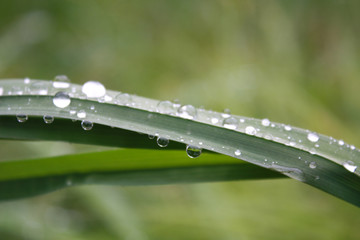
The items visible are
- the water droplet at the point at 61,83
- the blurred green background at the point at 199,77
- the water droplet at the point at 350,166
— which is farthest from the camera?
the blurred green background at the point at 199,77

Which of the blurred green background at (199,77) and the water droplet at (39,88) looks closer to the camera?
the water droplet at (39,88)

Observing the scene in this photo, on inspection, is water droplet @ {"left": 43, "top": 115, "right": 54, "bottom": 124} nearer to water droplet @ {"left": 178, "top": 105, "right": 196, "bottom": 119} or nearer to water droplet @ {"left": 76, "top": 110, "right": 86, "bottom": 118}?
water droplet @ {"left": 76, "top": 110, "right": 86, "bottom": 118}

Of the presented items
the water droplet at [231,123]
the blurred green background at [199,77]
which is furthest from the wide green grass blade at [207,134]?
the blurred green background at [199,77]

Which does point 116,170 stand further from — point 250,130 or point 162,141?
point 250,130

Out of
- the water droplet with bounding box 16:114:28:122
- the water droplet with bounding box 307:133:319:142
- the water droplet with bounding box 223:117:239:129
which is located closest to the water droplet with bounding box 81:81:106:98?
the water droplet with bounding box 16:114:28:122

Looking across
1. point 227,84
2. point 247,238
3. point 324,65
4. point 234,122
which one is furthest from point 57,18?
point 234,122

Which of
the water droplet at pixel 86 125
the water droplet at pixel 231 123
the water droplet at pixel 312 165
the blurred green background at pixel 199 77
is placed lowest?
the water droplet at pixel 312 165

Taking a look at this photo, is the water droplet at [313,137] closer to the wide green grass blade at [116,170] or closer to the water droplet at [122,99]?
the wide green grass blade at [116,170]
